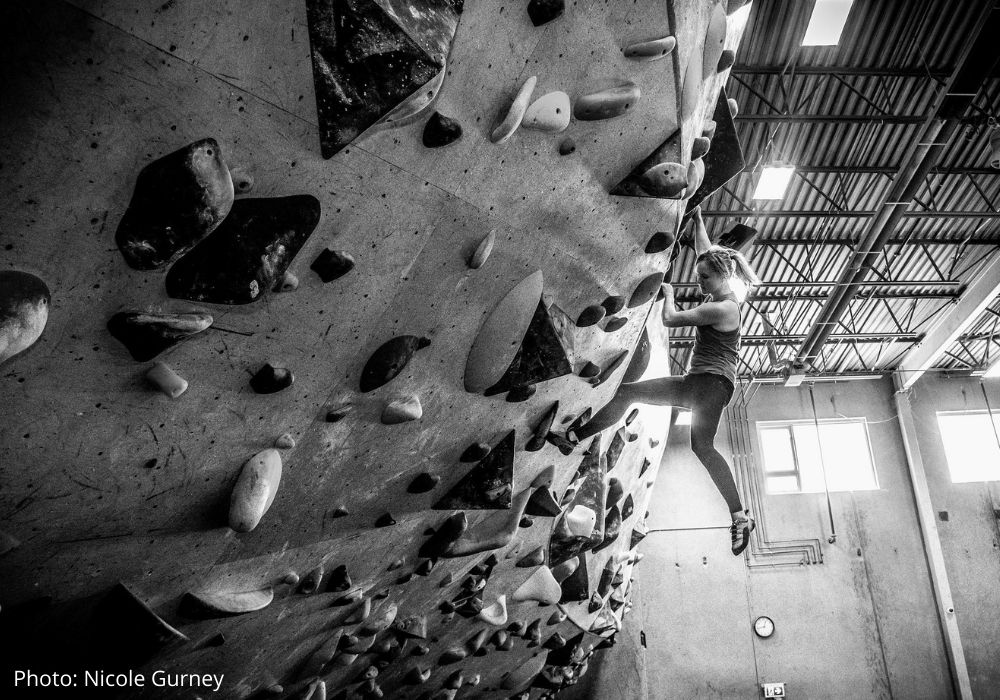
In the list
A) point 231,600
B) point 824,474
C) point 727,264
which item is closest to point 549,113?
point 231,600

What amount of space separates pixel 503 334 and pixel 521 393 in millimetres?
309

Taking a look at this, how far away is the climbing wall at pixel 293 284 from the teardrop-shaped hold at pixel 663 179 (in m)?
0.01

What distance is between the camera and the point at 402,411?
6.42ft

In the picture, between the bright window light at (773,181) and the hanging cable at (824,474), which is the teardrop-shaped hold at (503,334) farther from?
the hanging cable at (824,474)

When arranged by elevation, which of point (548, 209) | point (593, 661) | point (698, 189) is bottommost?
point (593, 661)

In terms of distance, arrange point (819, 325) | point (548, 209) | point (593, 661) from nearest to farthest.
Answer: point (548, 209) < point (593, 661) < point (819, 325)

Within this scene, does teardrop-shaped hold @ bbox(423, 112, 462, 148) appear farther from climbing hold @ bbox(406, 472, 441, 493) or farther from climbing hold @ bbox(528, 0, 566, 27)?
climbing hold @ bbox(406, 472, 441, 493)

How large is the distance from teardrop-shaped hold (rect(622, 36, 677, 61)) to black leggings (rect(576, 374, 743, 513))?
5.16 feet

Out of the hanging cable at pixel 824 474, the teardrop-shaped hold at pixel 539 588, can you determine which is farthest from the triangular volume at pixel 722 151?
the hanging cable at pixel 824 474

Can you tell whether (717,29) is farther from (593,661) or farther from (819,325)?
(819,325)

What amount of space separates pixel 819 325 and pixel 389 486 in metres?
9.50

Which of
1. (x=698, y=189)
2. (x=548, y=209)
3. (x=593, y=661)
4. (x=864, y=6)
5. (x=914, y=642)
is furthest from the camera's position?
(x=914, y=642)

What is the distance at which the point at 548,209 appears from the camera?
1911 mm

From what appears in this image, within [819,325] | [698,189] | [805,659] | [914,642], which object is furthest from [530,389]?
[914,642]
